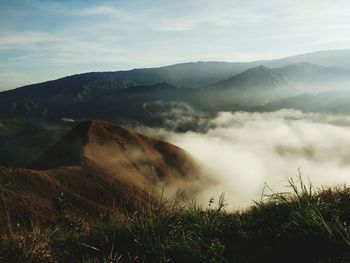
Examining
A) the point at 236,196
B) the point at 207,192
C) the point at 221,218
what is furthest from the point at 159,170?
the point at 221,218

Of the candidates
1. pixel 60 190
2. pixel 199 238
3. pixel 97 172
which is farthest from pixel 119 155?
pixel 199 238

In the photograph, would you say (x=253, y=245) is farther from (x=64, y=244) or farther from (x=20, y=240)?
(x=20, y=240)

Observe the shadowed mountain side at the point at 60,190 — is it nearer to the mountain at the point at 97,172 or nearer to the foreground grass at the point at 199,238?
the mountain at the point at 97,172

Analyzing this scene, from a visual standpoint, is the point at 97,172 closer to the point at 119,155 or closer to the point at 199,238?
the point at 119,155

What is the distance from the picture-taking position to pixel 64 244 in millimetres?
5797

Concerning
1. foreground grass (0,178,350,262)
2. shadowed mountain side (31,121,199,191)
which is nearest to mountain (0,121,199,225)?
shadowed mountain side (31,121,199,191)

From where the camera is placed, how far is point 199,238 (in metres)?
5.74

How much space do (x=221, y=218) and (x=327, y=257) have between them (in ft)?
6.85

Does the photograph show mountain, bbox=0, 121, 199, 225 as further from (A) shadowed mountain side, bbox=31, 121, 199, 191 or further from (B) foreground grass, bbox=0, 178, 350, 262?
(B) foreground grass, bbox=0, 178, 350, 262

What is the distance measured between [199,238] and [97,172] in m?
68.3

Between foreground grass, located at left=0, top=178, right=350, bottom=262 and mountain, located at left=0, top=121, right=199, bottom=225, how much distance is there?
1470 inches

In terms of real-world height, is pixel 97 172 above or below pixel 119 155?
above

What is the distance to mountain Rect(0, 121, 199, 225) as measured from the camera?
55.4 metres

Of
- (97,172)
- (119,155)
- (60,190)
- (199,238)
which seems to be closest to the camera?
(199,238)
